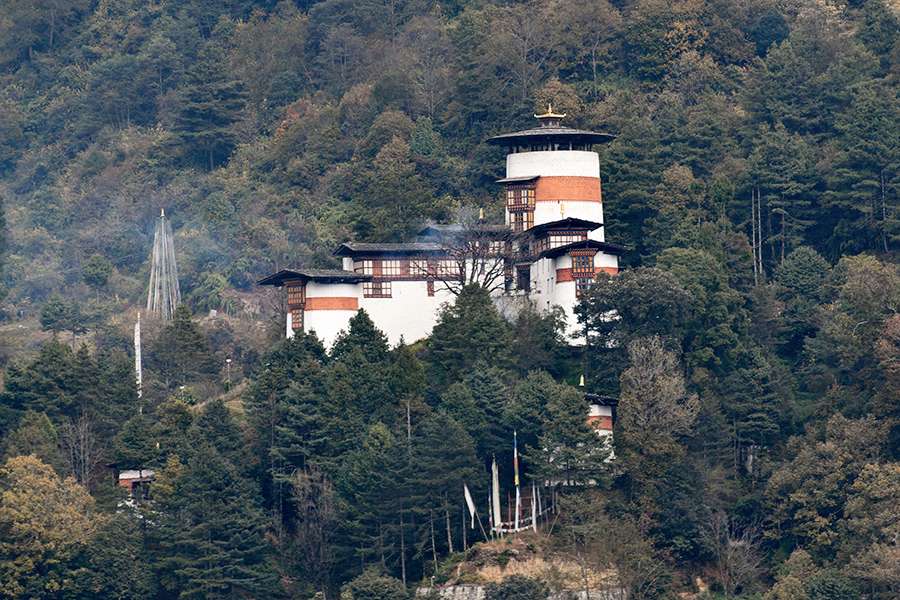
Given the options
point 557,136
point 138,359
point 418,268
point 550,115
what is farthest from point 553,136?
point 138,359

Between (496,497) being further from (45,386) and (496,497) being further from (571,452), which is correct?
(45,386)

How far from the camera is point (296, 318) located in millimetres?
83000

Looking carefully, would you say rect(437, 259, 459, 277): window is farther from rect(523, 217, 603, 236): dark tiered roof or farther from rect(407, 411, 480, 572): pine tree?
rect(407, 411, 480, 572): pine tree

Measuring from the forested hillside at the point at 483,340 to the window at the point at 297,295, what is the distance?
2.96 meters

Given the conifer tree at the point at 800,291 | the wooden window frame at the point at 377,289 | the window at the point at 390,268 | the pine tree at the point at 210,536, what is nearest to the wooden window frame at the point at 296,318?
the wooden window frame at the point at 377,289

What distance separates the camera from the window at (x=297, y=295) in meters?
82.9

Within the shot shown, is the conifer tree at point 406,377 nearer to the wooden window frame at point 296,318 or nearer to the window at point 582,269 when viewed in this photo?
the wooden window frame at point 296,318

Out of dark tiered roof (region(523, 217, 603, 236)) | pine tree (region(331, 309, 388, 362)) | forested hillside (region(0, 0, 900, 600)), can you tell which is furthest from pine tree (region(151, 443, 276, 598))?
dark tiered roof (region(523, 217, 603, 236))

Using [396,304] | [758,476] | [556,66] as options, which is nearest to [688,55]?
[556,66]

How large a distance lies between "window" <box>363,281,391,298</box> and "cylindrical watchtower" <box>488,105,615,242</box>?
217 inches

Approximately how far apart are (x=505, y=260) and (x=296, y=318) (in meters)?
8.12

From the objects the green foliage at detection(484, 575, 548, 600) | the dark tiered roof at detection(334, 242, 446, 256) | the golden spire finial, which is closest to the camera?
the green foliage at detection(484, 575, 548, 600)

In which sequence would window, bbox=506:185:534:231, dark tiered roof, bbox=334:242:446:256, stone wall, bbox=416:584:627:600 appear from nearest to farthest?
stone wall, bbox=416:584:627:600 → dark tiered roof, bbox=334:242:446:256 → window, bbox=506:185:534:231

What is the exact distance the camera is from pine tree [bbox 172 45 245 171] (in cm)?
11375
